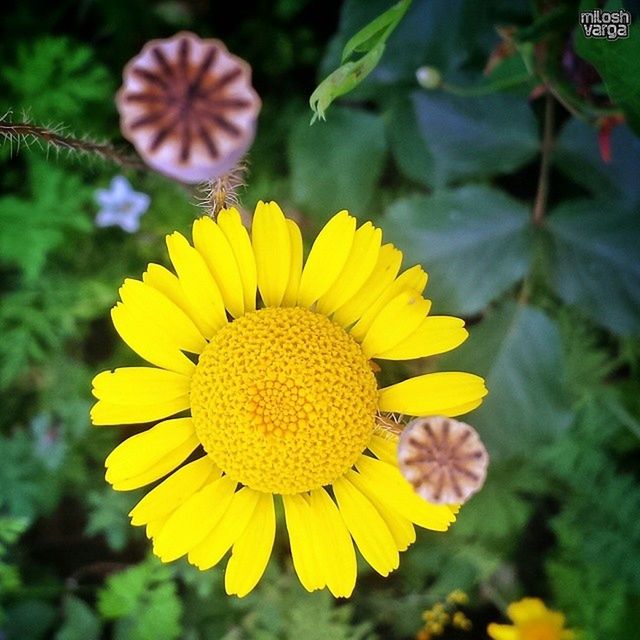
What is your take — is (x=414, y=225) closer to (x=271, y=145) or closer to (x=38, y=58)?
(x=271, y=145)

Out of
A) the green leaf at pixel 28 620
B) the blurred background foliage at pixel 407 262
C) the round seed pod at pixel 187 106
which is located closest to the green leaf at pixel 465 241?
the blurred background foliage at pixel 407 262

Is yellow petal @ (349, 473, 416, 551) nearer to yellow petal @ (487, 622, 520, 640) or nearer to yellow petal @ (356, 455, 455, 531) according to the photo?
yellow petal @ (356, 455, 455, 531)

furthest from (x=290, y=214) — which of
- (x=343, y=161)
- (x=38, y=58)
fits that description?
(x=38, y=58)

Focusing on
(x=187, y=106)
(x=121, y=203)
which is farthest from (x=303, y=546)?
(x=121, y=203)

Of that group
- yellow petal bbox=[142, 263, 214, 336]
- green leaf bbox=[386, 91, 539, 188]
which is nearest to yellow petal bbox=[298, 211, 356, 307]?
yellow petal bbox=[142, 263, 214, 336]

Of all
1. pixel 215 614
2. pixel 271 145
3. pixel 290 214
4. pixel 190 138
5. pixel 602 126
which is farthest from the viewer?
pixel 271 145
